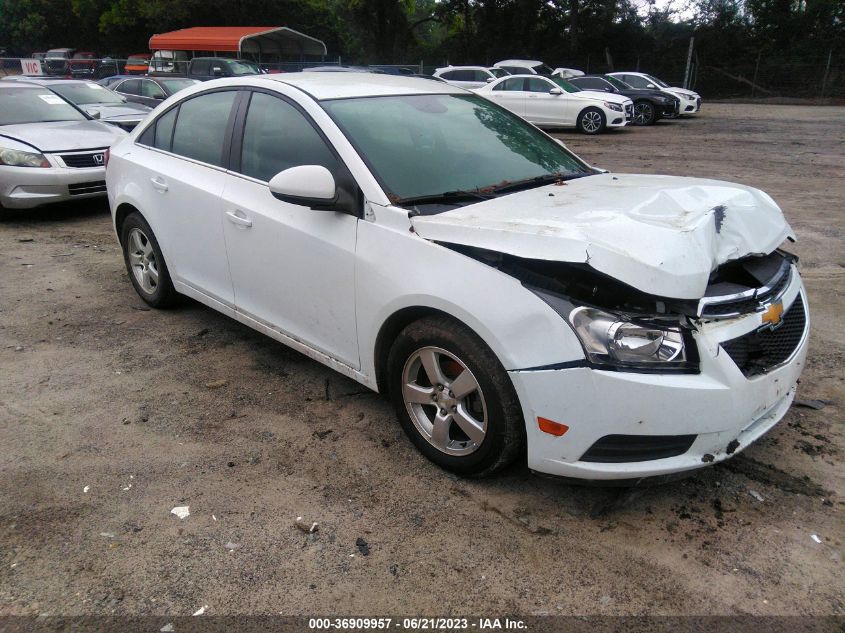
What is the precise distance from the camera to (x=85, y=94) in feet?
39.3

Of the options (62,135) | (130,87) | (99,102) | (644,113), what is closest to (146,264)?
(62,135)

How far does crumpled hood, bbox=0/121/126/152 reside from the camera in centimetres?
812

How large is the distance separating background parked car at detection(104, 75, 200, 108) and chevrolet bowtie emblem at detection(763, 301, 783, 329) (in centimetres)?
1500

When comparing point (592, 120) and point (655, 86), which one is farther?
point (655, 86)

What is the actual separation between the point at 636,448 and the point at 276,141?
8.35 feet

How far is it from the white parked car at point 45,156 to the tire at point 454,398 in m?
5.71

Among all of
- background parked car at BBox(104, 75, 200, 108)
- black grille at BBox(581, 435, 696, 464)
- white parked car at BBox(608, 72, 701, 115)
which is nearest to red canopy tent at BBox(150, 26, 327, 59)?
background parked car at BBox(104, 75, 200, 108)

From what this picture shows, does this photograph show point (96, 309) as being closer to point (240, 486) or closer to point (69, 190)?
point (240, 486)

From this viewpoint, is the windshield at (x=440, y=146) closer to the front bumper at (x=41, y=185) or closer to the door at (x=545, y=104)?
the front bumper at (x=41, y=185)

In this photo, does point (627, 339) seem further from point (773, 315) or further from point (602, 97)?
point (602, 97)

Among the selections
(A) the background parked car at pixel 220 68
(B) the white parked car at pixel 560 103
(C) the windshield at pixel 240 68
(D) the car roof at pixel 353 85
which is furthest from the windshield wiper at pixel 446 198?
(C) the windshield at pixel 240 68

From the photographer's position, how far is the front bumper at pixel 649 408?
251 cm

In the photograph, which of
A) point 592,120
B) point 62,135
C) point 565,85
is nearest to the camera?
point 62,135

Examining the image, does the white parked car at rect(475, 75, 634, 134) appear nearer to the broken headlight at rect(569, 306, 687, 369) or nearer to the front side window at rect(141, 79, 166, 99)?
the front side window at rect(141, 79, 166, 99)
